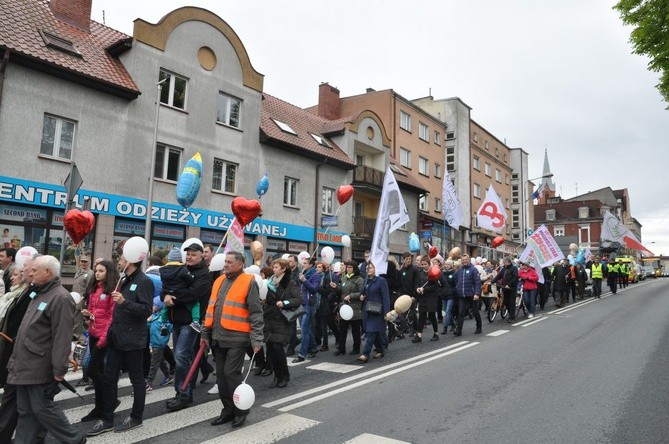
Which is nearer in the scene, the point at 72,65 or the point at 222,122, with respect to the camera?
the point at 72,65

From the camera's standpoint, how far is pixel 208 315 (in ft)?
17.6

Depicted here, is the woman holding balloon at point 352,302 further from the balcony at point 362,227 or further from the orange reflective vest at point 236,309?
the balcony at point 362,227

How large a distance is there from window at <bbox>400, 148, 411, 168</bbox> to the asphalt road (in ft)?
81.1

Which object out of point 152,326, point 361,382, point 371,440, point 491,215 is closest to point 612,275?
point 491,215

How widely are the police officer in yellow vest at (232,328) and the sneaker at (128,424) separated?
2.45 feet

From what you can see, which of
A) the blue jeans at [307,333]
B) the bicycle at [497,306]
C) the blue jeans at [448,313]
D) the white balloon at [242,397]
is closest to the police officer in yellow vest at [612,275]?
the bicycle at [497,306]

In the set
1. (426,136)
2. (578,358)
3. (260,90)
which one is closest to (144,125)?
(260,90)

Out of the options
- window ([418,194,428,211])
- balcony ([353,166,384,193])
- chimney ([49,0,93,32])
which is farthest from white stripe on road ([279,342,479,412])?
window ([418,194,428,211])

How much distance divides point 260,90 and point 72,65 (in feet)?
25.6

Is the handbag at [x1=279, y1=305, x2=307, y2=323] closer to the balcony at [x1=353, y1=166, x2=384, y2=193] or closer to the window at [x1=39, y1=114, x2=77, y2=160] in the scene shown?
the window at [x1=39, y1=114, x2=77, y2=160]

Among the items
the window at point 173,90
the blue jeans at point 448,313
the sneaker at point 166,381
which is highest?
the window at point 173,90

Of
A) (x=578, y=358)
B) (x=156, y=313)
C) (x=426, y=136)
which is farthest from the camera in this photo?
(x=426, y=136)

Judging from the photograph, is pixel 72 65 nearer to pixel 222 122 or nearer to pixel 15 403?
pixel 222 122

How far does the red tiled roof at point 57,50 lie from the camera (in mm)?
13656
